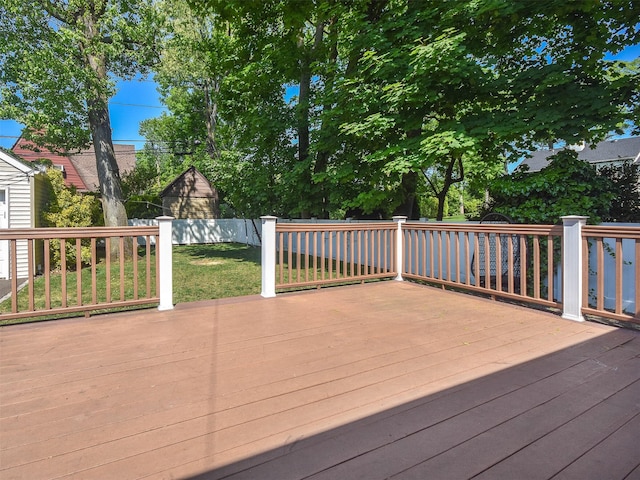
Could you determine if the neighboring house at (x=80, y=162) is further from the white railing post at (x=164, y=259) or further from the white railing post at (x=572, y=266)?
the white railing post at (x=572, y=266)

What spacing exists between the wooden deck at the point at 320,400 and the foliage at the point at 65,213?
6.45m

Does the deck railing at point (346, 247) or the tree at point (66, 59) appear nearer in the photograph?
the deck railing at point (346, 247)

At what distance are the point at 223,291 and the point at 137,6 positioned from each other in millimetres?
8061

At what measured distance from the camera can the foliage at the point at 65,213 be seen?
860 centimetres

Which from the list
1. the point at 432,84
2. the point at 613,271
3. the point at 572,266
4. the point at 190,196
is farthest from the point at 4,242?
the point at 190,196

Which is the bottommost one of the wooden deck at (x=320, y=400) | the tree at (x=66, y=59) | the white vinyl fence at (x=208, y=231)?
the wooden deck at (x=320, y=400)

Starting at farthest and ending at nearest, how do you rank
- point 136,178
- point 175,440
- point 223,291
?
point 136,178 < point 223,291 < point 175,440

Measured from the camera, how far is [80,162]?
22844 millimetres

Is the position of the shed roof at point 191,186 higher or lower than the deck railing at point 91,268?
higher

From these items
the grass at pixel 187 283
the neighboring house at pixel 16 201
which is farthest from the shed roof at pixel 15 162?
the grass at pixel 187 283

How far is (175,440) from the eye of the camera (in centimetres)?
156

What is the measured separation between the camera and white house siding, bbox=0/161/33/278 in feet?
24.7

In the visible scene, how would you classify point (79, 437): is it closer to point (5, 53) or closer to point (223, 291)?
point (223, 291)

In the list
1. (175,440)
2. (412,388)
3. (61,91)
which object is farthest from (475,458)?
(61,91)
